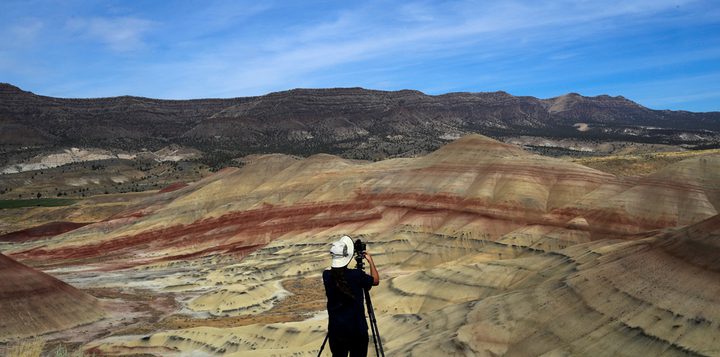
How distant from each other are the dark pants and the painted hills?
25.3ft

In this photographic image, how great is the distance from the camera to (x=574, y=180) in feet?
184

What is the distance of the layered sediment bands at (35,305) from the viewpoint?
3266cm

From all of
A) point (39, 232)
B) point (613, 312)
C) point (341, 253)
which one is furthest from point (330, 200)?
point (341, 253)

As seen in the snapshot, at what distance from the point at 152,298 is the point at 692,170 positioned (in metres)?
44.0

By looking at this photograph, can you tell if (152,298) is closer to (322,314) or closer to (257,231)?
(322,314)

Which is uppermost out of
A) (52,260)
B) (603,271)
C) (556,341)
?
(603,271)

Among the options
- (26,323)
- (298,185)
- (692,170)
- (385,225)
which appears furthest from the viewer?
(298,185)

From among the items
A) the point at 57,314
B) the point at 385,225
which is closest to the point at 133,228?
the point at 385,225

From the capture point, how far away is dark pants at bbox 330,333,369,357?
9086 mm

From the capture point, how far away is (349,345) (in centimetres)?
910

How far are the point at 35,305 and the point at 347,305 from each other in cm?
3194

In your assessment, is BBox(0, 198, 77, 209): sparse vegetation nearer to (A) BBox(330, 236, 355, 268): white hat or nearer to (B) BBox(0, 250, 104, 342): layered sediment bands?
(B) BBox(0, 250, 104, 342): layered sediment bands

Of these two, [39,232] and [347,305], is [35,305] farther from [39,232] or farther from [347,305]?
[39,232]

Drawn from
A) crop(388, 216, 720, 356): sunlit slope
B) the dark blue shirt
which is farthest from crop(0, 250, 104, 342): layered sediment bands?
the dark blue shirt
